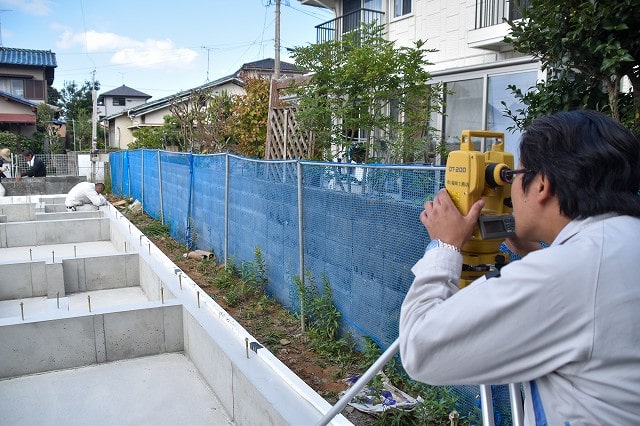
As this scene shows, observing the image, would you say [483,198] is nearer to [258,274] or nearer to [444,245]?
[444,245]

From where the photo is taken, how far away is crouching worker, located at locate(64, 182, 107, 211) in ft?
36.0

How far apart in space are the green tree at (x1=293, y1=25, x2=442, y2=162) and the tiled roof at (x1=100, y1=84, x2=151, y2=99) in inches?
1807

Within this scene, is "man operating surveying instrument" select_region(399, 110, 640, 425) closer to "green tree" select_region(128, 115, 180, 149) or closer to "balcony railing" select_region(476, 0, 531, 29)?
"balcony railing" select_region(476, 0, 531, 29)

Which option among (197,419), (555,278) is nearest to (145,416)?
(197,419)

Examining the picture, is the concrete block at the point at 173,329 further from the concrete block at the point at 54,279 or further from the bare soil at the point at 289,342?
the concrete block at the point at 54,279

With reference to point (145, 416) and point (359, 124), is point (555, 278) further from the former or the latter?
point (359, 124)

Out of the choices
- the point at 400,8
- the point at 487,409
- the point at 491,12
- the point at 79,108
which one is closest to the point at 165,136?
the point at 400,8

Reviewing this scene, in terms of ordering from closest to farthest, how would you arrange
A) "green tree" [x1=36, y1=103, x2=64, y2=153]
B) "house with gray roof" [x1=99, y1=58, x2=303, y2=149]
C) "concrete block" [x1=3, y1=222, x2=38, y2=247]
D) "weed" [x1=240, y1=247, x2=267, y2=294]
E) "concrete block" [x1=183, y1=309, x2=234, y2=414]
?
"concrete block" [x1=183, y1=309, x2=234, y2=414] → "weed" [x1=240, y1=247, x2=267, y2=294] → "concrete block" [x1=3, y1=222, x2=38, y2=247] → "house with gray roof" [x1=99, y1=58, x2=303, y2=149] → "green tree" [x1=36, y1=103, x2=64, y2=153]

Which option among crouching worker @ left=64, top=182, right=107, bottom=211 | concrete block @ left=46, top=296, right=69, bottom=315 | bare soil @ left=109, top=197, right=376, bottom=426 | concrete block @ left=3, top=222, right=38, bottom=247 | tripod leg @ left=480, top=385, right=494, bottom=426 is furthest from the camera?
crouching worker @ left=64, top=182, right=107, bottom=211

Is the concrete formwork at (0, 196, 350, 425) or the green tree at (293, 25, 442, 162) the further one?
the green tree at (293, 25, 442, 162)

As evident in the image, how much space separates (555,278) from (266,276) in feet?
16.8

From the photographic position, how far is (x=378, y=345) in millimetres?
3955

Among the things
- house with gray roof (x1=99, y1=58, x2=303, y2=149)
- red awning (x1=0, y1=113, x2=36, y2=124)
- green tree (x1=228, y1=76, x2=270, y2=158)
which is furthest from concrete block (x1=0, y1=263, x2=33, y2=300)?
red awning (x1=0, y1=113, x2=36, y2=124)

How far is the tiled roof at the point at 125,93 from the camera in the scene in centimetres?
4931
